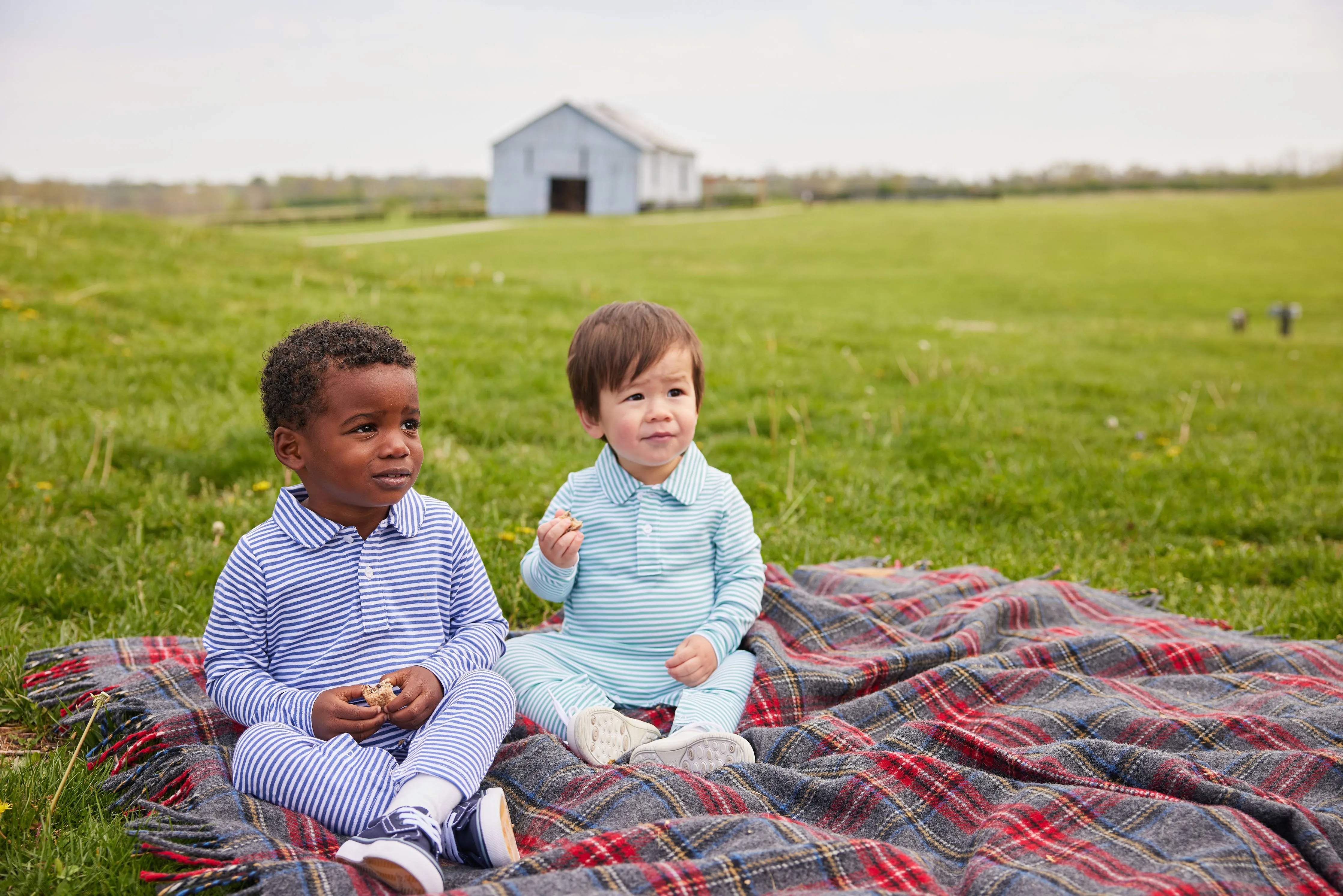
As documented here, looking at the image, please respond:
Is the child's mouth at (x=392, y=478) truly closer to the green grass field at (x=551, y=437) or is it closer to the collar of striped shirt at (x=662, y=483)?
the collar of striped shirt at (x=662, y=483)

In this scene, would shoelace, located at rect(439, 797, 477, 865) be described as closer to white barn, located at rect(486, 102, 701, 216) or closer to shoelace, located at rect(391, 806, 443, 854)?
shoelace, located at rect(391, 806, 443, 854)

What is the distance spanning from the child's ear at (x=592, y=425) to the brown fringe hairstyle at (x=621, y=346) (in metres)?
0.02

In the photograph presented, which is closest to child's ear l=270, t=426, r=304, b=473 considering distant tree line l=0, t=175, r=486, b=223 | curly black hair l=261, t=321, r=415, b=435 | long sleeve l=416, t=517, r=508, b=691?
curly black hair l=261, t=321, r=415, b=435

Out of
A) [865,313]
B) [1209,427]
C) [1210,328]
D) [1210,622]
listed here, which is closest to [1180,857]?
[1210,622]

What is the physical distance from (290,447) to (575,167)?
136ft

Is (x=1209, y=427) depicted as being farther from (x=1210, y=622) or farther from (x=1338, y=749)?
(x=1338, y=749)

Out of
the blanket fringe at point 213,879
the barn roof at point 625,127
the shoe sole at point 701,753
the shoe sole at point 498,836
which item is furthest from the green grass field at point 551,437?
the barn roof at point 625,127

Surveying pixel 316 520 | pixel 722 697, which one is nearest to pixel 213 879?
pixel 316 520

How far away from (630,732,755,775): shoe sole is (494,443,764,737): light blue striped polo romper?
386mm

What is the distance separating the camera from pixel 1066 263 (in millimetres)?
30125

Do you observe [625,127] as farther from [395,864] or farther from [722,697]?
[395,864]

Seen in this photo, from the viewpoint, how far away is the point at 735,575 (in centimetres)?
341

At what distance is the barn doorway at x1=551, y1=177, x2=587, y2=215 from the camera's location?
43469mm

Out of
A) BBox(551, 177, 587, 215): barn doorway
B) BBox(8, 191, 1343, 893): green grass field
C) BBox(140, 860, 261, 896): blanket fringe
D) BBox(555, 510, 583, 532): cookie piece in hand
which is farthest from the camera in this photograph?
BBox(551, 177, 587, 215): barn doorway
